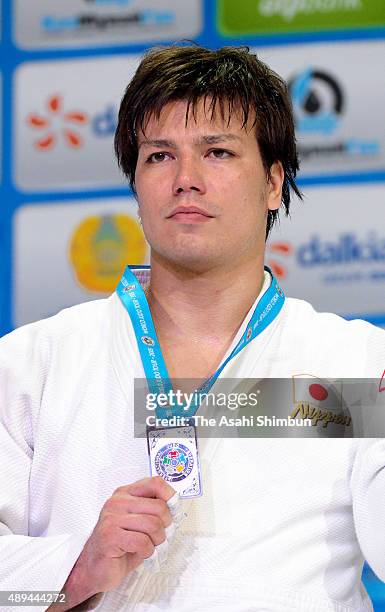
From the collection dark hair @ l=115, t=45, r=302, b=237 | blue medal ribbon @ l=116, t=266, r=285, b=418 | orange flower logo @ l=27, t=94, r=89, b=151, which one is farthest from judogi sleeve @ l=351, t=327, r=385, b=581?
orange flower logo @ l=27, t=94, r=89, b=151

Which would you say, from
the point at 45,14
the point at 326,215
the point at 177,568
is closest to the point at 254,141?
the point at 177,568

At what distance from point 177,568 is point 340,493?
1.04 feet

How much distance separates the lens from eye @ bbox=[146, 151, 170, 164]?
188cm

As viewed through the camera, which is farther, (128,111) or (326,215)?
(326,215)

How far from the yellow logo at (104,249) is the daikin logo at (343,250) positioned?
20.6 inches

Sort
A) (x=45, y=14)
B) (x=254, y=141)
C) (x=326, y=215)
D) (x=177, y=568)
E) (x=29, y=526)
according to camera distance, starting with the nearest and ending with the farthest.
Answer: (x=177, y=568), (x=29, y=526), (x=254, y=141), (x=326, y=215), (x=45, y=14)

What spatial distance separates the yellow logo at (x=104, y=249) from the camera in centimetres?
306

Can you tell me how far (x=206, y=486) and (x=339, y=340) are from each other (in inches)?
15.5

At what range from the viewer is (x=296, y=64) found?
9.86 ft

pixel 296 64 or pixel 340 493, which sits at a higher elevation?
pixel 296 64

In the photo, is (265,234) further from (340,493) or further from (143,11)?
(143,11)

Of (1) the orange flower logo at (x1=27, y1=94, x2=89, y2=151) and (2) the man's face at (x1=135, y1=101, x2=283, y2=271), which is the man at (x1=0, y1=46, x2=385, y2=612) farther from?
(1) the orange flower logo at (x1=27, y1=94, x2=89, y2=151)

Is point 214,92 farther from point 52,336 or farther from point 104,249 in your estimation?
point 104,249

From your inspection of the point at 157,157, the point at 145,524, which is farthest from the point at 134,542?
the point at 157,157
